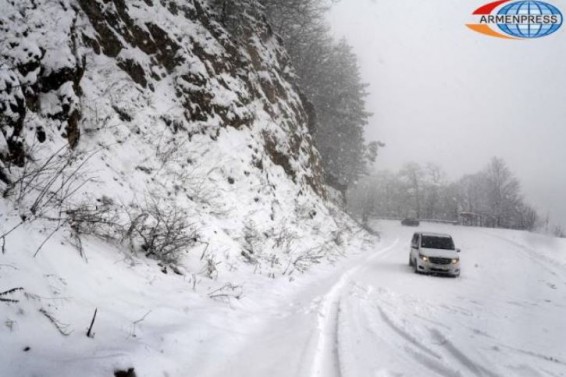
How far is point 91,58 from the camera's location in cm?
930

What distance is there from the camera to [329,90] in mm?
32031

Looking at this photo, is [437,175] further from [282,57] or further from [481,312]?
[481,312]

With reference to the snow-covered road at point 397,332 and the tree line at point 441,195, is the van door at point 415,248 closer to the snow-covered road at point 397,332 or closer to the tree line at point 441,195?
the snow-covered road at point 397,332

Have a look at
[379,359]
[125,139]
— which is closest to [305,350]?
[379,359]

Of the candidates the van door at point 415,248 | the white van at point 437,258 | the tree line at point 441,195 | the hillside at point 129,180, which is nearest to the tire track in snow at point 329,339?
the hillside at point 129,180

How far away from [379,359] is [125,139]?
7548 mm

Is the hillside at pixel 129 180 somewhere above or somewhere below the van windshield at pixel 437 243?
above

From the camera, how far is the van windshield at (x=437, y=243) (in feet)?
46.4

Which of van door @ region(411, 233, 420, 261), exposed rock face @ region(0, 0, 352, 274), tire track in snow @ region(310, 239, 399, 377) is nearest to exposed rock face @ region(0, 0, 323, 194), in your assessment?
exposed rock face @ region(0, 0, 352, 274)

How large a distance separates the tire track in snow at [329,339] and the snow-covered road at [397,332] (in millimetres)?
13

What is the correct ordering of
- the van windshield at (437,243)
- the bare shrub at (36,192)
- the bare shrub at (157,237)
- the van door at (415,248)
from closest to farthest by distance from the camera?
1. the bare shrub at (36,192)
2. the bare shrub at (157,237)
3. the van door at (415,248)
4. the van windshield at (437,243)

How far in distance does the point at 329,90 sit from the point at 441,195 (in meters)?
72.3

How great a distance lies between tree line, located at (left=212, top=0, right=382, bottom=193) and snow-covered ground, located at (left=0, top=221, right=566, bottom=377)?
64.3 feet

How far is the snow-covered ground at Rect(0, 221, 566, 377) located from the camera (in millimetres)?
3217
